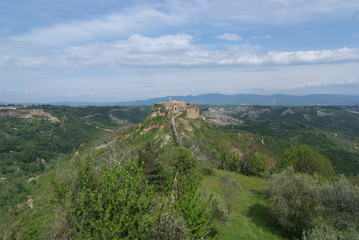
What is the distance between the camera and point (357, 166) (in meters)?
124

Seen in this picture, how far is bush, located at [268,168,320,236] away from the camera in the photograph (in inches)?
933

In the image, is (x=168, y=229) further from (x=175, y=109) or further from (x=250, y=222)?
(x=175, y=109)

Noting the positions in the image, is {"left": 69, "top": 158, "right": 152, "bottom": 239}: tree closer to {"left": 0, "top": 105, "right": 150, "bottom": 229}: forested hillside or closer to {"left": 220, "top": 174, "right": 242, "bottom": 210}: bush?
{"left": 220, "top": 174, "right": 242, "bottom": 210}: bush

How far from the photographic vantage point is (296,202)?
2372cm

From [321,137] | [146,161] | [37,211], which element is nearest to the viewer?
[146,161]

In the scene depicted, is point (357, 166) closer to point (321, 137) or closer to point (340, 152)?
point (340, 152)

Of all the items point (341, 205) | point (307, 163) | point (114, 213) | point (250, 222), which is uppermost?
point (114, 213)

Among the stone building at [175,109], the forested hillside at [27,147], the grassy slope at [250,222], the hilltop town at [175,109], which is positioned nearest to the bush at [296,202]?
the grassy slope at [250,222]

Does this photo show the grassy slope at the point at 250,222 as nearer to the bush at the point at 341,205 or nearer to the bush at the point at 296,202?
the bush at the point at 296,202

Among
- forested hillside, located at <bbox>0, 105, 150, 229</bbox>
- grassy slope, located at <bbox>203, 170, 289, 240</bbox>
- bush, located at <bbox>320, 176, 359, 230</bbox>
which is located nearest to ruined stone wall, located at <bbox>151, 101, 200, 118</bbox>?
forested hillside, located at <bbox>0, 105, 150, 229</bbox>

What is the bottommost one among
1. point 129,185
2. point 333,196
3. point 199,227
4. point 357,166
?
point 357,166

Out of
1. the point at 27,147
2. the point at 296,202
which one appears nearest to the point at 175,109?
the point at 296,202

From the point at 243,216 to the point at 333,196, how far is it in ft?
41.9

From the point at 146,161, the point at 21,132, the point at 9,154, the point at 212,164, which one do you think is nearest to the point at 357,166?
the point at 212,164
